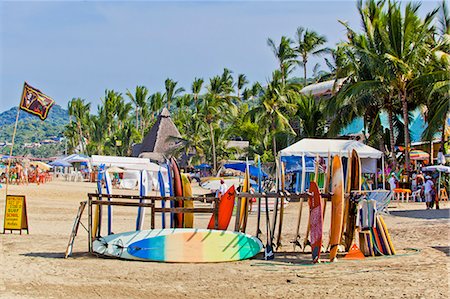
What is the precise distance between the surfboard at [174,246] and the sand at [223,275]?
0.22 meters

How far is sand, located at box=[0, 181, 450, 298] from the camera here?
7.10m

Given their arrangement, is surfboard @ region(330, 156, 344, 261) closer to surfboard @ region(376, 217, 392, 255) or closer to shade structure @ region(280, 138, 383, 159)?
surfboard @ region(376, 217, 392, 255)

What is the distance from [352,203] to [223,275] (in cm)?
295

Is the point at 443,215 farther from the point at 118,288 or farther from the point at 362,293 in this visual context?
the point at 118,288

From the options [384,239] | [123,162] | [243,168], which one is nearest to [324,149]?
[243,168]

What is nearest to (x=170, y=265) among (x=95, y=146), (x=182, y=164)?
(x=182, y=164)

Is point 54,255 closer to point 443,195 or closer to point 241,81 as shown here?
point 443,195

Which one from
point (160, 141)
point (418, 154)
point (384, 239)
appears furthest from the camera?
point (160, 141)

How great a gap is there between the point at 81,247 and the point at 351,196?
499 centimetres

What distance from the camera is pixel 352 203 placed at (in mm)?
10133

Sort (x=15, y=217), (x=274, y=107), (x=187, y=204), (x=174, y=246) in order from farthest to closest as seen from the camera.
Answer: (x=274, y=107)
(x=15, y=217)
(x=187, y=204)
(x=174, y=246)

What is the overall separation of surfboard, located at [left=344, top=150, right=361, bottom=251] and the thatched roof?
42.4m

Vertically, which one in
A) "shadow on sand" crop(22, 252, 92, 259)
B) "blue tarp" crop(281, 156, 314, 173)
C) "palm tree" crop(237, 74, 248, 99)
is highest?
"palm tree" crop(237, 74, 248, 99)

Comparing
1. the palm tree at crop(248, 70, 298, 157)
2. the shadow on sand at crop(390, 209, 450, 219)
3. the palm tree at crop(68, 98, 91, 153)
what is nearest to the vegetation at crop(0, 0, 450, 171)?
the palm tree at crop(248, 70, 298, 157)
